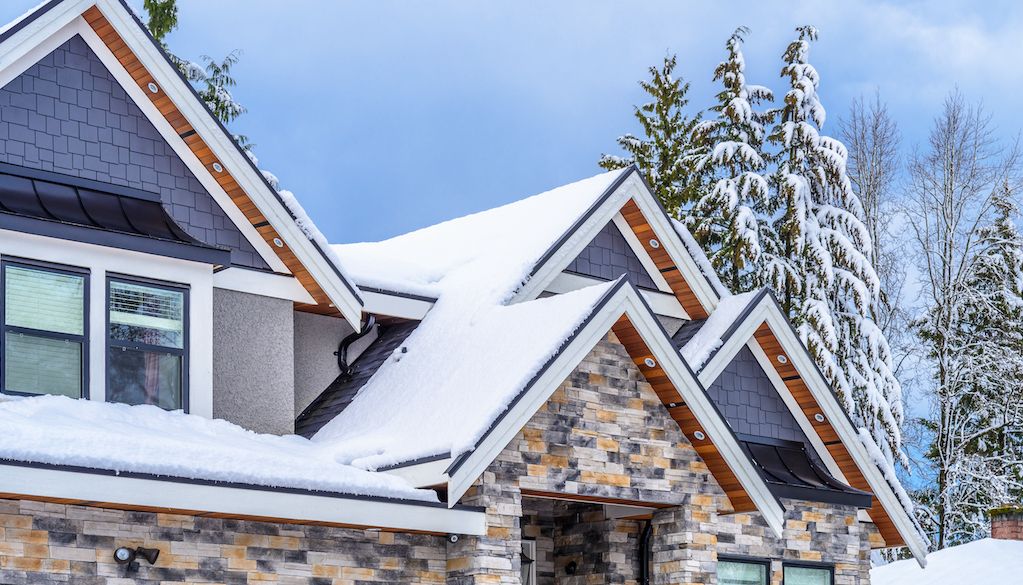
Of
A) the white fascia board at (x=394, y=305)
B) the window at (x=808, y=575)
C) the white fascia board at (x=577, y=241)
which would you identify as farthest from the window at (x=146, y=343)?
the window at (x=808, y=575)

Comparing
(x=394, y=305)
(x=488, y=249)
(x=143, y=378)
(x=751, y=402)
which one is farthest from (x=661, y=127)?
(x=143, y=378)

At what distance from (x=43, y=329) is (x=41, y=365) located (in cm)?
32

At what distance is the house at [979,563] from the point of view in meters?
22.2

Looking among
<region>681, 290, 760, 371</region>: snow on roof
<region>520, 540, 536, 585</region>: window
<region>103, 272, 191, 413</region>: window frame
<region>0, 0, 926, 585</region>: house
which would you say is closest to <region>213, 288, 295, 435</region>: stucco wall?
<region>0, 0, 926, 585</region>: house

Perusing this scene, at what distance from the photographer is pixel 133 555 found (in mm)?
11383

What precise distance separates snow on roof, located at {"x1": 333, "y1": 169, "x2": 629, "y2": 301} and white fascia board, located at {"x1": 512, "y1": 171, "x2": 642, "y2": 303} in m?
0.12

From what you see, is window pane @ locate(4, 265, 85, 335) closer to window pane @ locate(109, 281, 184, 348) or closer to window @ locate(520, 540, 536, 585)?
window pane @ locate(109, 281, 184, 348)

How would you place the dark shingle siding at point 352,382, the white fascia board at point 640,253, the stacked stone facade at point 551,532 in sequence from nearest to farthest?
1. the stacked stone facade at point 551,532
2. the dark shingle siding at point 352,382
3. the white fascia board at point 640,253

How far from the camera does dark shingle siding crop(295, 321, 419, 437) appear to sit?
15.3 metres

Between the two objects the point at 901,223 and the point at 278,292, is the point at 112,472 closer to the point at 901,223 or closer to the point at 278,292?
the point at 278,292

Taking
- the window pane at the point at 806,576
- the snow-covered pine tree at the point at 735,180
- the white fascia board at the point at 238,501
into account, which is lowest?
the window pane at the point at 806,576

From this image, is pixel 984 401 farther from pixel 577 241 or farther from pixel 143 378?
pixel 143 378

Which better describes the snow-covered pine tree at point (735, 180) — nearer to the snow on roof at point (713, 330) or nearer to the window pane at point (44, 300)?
the snow on roof at point (713, 330)

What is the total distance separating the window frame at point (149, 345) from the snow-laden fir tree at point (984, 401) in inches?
878
